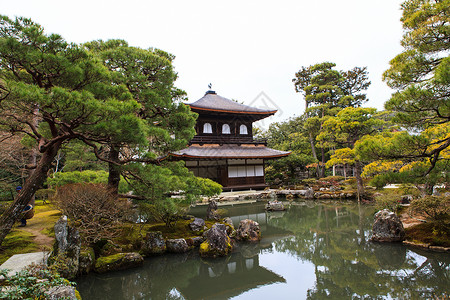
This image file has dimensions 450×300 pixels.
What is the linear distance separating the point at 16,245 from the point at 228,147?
14.0 meters

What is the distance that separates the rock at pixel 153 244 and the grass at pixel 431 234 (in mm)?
6583

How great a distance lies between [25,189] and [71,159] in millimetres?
12378

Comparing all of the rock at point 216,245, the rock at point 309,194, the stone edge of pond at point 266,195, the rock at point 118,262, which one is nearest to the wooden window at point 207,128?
the stone edge of pond at point 266,195

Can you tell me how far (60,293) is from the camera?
2.80 meters

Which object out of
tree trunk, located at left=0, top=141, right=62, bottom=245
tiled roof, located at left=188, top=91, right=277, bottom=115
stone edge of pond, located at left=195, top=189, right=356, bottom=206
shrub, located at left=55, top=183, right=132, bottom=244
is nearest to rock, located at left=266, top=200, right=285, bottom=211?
stone edge of pond, located at left=195, top=189, right=356, bottom=206

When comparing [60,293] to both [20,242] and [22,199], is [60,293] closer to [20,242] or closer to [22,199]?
[22,199]

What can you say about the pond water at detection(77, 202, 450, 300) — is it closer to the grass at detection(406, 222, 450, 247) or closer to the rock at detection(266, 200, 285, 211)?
the grass at detection(406, 222, 450, 247)

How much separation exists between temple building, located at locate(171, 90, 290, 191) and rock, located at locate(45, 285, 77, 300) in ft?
43.6

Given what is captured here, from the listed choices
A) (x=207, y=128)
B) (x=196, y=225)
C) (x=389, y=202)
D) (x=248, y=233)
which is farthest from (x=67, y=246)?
(x=207, y=128)

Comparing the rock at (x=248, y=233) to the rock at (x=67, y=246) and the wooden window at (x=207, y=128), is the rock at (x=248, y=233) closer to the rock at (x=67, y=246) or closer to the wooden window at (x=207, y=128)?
the rock at (x=67, y=246)

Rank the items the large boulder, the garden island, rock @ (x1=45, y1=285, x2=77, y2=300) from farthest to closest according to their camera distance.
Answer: the large boulder → the garden island → rock @ (x1=45, y1=285, x2=77, y2=300)

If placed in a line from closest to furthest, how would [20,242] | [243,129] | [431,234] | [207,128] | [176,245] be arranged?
[20,242], [431,234], [176,245], [207,128], [243,129]

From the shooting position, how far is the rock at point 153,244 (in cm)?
641

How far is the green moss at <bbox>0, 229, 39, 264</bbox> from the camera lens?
5.13 m
